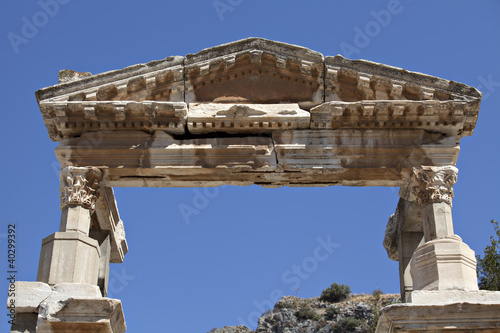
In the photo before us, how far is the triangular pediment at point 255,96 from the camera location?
1444 centimetres

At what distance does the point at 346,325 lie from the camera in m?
35.8

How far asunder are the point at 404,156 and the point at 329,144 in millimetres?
1251

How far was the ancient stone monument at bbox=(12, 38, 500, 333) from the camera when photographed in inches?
559

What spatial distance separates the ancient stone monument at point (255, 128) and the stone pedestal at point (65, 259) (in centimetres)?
4

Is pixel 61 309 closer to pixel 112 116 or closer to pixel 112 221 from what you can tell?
pixel 112 221

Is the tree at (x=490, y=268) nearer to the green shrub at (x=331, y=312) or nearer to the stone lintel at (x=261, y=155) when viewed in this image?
the stone lintel at (x=261, y=155)

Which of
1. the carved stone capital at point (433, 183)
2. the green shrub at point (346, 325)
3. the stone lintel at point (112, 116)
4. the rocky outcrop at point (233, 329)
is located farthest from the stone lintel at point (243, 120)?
the green shrub at point (346, 325)

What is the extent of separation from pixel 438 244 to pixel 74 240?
5.62 m

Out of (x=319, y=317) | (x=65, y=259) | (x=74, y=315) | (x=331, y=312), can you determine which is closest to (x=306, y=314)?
(x=319, y=317)

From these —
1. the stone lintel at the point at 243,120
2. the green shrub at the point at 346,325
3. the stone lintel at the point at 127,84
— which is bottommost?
the stone lintel at the point at 243,120

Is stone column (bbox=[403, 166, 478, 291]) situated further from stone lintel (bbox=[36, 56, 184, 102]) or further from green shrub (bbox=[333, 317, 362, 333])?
green shrub (bbox=[333, 317, 362, 333])

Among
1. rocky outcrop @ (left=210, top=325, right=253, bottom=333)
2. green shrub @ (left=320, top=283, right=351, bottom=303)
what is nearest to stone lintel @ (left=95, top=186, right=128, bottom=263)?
rocky outcrop @ (left=210, top=325, right=253, bottom=333)

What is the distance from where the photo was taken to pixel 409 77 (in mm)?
14648

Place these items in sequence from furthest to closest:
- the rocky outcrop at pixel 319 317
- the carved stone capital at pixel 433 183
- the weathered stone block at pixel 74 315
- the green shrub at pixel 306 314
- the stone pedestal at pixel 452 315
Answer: the green shrub at pixel 306 314 → the rocky outcrop at pixel 319 317 → the carved stone capital at pixel 433 183 → the weathered stone block at pixel 74 315 → the stone pedestal at pixel 452 315
